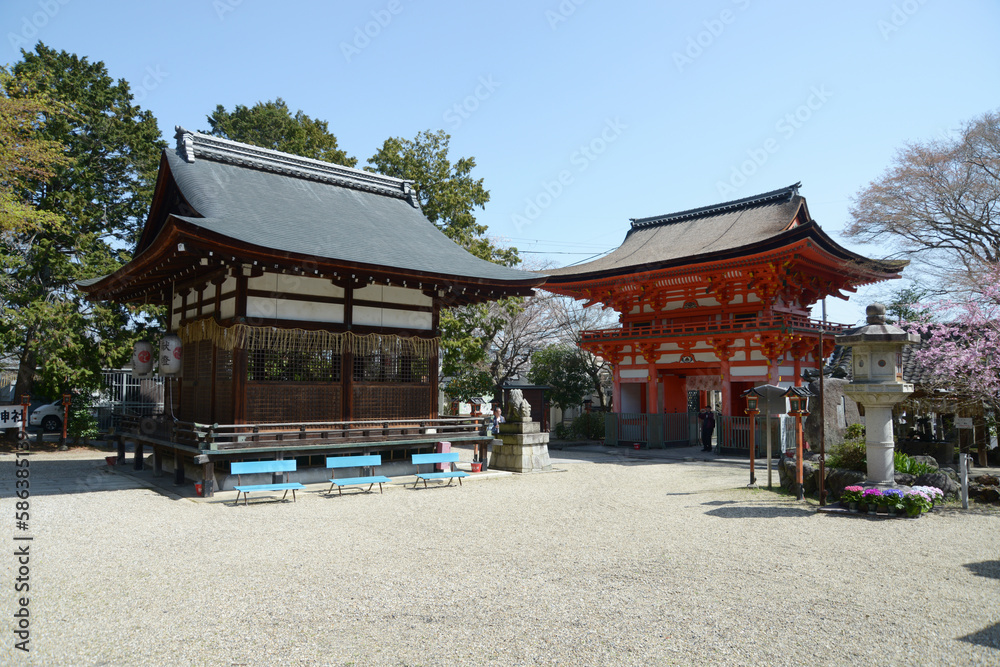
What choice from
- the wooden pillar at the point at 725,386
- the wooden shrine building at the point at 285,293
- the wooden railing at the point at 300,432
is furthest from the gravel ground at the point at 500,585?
the wooden pillar at the point at 725,386

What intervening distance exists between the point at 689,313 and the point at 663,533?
1772 centimetres

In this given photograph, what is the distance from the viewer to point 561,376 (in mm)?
30125

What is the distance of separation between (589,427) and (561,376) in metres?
3.25

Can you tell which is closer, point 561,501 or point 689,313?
point 561,501

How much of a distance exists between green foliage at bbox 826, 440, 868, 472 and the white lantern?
13.8m

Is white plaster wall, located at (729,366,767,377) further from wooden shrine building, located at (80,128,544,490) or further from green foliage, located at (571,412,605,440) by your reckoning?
wooden shrine building, located at (80,128,544,490)

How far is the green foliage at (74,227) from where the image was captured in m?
19.6

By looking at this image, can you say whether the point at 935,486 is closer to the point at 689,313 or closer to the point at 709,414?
the point at 709,414

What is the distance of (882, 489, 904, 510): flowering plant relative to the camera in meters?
9.92

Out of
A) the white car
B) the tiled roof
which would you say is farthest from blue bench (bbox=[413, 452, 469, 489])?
the white car

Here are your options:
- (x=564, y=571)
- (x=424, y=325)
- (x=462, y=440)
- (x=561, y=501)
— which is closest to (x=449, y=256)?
(x=424, y=325)

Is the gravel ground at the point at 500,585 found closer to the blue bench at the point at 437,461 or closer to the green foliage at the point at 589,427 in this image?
the blue bench at the point at 437,461

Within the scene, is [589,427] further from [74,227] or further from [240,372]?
[74,227]

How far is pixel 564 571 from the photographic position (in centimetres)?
697
